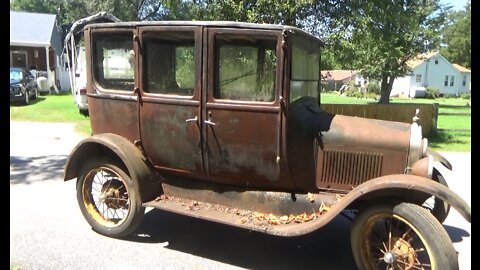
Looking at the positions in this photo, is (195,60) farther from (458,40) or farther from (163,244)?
(458,40)

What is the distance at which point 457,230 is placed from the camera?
5137 mm

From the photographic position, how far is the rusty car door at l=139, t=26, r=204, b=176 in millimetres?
4215

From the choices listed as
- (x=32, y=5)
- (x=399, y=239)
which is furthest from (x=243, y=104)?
(x=32, y=5)

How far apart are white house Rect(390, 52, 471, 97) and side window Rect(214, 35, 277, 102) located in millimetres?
50622

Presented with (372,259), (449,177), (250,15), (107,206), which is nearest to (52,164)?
(107,206)

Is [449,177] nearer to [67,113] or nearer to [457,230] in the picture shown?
[457,230]

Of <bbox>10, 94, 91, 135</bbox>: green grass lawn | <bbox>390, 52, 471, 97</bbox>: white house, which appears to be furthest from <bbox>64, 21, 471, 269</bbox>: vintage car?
<bbox>390, 52, 471, 97</bbox>: white house

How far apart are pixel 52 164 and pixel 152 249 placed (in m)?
4.43

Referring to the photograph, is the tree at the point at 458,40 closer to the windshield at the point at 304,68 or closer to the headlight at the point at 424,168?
the windshield at the point at 304,68

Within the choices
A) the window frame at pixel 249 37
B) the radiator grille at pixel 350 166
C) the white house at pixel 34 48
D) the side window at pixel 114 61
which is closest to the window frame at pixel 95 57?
the side window at pixel 114 61

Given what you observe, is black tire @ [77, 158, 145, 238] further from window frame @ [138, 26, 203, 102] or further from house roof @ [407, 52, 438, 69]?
house roof @ [407, 52, 438, 69]

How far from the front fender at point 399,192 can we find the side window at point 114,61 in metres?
2.28

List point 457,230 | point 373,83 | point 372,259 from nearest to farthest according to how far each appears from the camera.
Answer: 1. point 372,259
2. point 457,230
3. point 373,83

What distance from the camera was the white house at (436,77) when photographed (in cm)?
5175
